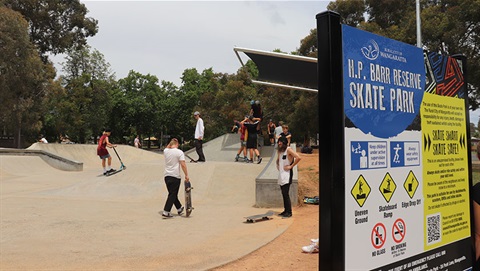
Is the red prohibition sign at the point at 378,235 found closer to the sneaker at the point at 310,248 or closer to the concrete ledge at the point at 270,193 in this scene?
the sneaker at the point at 310,248

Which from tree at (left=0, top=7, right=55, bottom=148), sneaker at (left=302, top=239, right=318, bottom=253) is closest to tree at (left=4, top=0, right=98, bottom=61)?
tree at (left=0, top=7, right=55, bottom=148)

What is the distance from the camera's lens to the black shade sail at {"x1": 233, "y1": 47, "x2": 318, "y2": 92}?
20.8ft

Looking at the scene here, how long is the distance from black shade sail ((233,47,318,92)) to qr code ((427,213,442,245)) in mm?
3898

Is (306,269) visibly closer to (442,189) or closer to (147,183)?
(442,189)

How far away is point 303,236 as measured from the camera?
5867mm

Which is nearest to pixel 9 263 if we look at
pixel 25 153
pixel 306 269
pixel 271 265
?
pixel 271 265

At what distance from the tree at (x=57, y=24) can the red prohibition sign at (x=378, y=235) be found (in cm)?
3970

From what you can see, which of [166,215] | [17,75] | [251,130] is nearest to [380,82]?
[166,215]

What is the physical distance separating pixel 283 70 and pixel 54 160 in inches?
651

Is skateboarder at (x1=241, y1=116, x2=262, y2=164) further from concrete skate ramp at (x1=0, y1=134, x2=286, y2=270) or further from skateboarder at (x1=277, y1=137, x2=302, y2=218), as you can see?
skateboarder at (x1=277, y1=137, x2=302, y2=218)

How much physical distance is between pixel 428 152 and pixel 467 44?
2312cm

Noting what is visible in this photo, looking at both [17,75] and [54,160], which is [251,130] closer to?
[54,160]

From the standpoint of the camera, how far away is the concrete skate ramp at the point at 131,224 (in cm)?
470

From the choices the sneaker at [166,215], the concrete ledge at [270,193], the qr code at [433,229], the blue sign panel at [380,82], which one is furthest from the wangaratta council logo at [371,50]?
the concrete ledge at [270,193]
